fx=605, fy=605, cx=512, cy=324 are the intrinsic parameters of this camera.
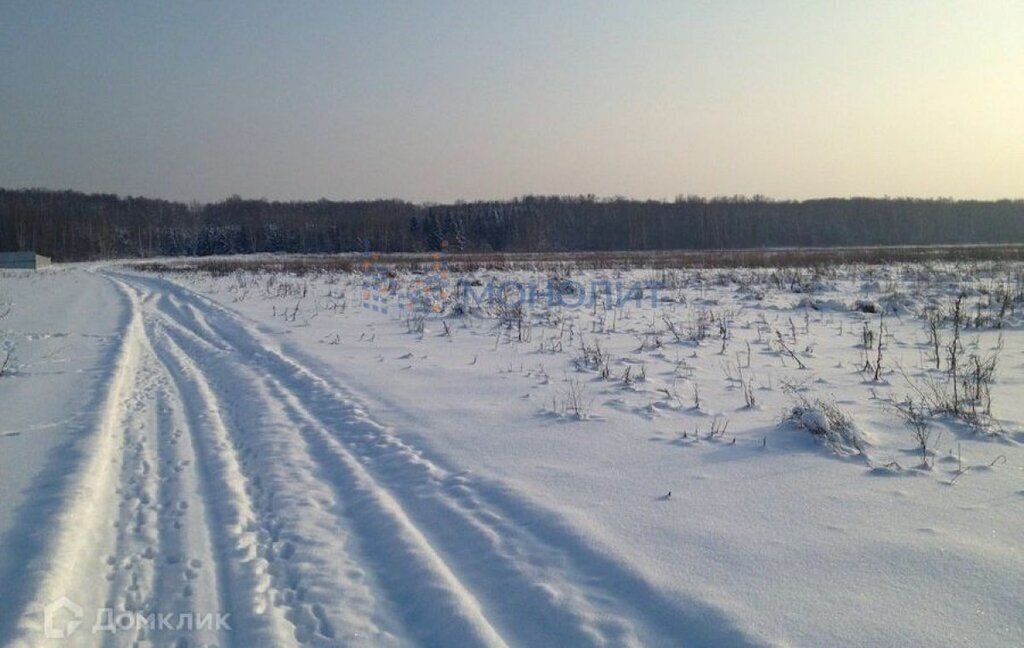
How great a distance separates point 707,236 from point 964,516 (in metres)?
104

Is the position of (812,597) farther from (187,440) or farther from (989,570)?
(187,440)

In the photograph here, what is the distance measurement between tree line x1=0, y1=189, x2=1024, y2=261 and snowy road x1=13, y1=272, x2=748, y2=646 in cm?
8168

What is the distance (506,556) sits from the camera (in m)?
3.66

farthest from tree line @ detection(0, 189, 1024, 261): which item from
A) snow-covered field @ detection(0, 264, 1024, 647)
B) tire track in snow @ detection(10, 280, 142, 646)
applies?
tire track in snow @ detection(10, 280, 142, 646)

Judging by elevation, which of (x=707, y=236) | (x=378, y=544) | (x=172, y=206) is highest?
(x=172, y=206)

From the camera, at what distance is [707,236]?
102188 millimetres

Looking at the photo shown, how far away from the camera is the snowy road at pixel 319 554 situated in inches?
117

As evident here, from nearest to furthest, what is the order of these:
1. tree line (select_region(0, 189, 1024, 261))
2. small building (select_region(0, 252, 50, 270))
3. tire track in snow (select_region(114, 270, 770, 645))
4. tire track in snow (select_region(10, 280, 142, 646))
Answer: tire track in snow (select_region(114, 270, 770, 645)), tire track in snow (select_region(10, 280, 142, 646)), small building (select_region(0, 252, 50, 270)), tree line (select_region(0, 189, 1024, 261))

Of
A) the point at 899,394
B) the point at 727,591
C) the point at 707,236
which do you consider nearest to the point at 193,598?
the point at 727,591

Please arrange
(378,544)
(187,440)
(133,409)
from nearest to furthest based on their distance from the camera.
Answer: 1. (378,544)
2. (187,440)
3. (133,409)

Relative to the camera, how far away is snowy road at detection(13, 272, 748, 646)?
2.97 m

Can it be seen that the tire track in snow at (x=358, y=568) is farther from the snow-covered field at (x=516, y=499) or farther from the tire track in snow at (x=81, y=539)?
the tire track in snow at (x=81, y=539)

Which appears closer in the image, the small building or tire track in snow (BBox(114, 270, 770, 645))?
tire track in snow (BBox(114, 270, 770, 645))

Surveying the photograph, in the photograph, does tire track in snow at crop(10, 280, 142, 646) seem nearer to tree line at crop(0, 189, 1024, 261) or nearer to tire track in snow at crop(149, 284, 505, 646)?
tire track in snow at crop(149, 284, 505, 646)
